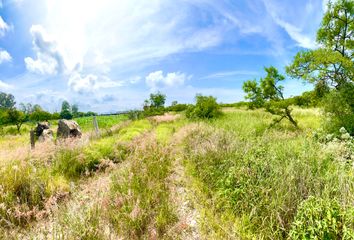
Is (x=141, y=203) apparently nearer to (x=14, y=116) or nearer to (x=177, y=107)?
(x=14, y=116)

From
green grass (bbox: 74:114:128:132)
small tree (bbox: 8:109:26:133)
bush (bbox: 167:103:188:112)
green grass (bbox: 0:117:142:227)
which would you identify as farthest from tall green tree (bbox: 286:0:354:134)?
small tree (bbox: 8:109:26:133)

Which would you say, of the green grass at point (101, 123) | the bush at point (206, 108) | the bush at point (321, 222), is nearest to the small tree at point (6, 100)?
the green grass at point (101, 123)

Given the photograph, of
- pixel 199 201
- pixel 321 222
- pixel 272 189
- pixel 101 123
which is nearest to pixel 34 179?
pixel 199 201

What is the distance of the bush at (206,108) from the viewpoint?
59.6ft

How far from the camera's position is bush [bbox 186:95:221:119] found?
1815 cm

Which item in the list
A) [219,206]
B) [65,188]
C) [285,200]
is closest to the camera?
[285,200]

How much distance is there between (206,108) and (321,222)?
1589 cm

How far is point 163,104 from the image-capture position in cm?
4194

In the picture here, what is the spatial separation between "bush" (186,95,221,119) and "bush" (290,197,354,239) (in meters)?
15.4

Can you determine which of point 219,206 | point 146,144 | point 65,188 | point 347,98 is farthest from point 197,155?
point 347,98

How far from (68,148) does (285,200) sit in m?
5.94

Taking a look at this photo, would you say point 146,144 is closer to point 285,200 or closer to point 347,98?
point 285,200

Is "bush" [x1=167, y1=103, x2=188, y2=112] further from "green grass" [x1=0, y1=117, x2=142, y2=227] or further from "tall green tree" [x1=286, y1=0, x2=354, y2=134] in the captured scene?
"green grass" [x1=0, y1=117, x2=142, y2=227]

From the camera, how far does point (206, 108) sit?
18.2m
